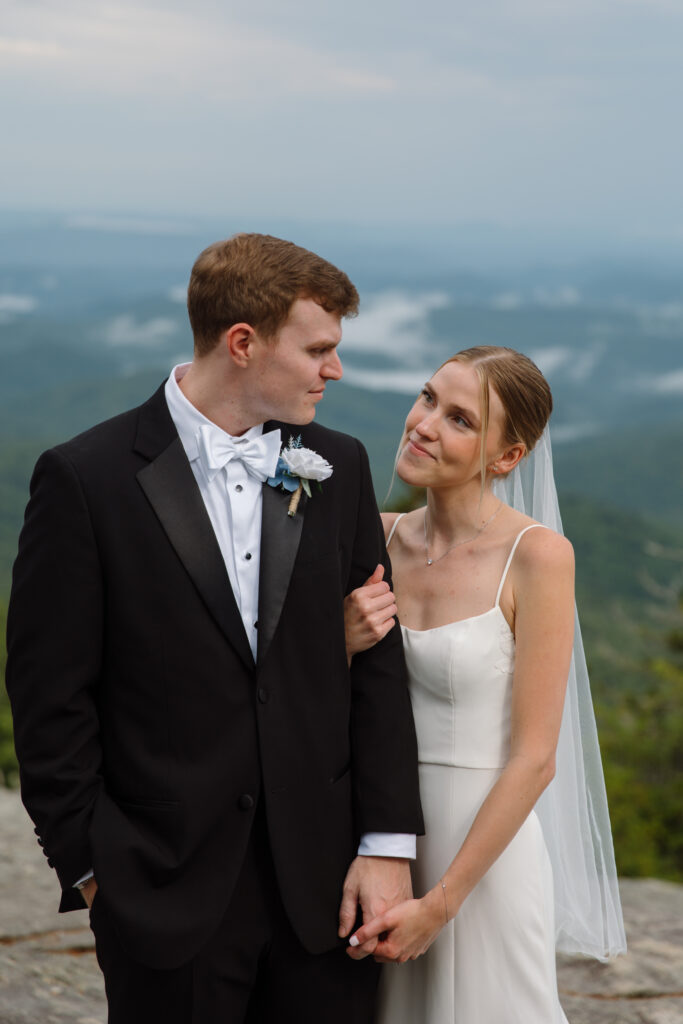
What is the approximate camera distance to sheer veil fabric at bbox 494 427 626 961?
3869mm

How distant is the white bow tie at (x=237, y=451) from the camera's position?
291 cm

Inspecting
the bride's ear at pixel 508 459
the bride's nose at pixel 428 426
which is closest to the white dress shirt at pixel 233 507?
the bride's nose at pixel 428 426

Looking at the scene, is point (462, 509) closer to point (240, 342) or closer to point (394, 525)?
point (394, 525)

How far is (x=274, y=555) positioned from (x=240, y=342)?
0.58 meters

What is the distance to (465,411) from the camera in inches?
137

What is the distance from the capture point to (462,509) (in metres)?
3.67

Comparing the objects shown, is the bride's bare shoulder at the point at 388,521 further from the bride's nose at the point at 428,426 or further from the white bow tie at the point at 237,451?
the white bow tie at the point at 237,451

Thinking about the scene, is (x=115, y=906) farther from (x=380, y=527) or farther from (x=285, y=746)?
(x=380, y=527)

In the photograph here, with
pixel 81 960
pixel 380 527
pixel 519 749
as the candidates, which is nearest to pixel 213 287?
→ pixel 380 527

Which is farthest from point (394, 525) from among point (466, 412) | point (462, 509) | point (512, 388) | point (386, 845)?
point (386, 845)

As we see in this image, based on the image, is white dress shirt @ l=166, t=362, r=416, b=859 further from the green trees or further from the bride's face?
the green trees

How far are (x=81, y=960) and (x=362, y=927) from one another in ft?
A: 8.70

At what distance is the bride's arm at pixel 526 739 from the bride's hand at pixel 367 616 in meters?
0.43

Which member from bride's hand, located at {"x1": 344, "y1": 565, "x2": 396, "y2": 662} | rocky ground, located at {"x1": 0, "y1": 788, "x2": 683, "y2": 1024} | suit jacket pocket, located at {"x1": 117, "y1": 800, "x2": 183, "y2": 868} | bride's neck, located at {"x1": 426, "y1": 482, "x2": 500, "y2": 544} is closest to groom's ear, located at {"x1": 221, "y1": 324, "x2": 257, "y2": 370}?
bride's hand, located at {"x1": 344, "y1": 565, "x2": 396, "y2": 662}
